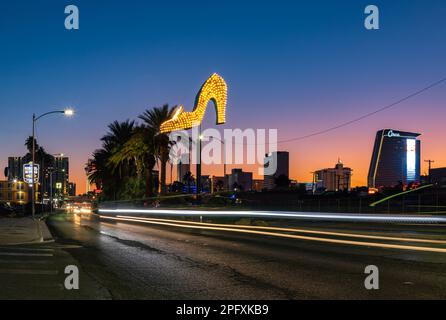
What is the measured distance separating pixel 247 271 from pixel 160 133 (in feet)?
156

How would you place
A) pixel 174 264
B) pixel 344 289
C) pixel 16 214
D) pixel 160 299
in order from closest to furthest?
pixel 160 299
pixel 344 289
pixel 174 264
pixel 16 214

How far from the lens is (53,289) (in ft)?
30.5

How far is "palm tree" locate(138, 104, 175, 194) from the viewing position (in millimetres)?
58781

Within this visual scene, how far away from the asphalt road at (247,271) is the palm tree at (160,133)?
4095 cm

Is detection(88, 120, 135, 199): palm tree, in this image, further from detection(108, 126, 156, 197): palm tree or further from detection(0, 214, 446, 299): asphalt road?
detection(0, 214, 446, 299): asphalt road

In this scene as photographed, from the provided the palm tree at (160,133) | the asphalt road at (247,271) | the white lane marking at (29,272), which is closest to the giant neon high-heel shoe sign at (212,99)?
the palm tree at (160,133)

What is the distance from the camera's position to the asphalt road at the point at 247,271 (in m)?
8.89

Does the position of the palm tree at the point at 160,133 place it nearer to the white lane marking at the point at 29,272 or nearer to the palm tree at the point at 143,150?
the palm tree at the point at 143,150

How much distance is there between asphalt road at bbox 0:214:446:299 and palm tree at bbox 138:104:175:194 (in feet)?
134

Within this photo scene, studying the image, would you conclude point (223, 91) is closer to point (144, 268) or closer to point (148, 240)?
point (148, 240)

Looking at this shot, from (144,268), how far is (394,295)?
233 inches

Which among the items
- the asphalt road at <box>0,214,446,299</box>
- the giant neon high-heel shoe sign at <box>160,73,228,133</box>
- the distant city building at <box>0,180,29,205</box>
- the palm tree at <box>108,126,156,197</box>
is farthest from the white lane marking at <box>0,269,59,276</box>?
the distant city building at <box>0,180,29,205</box>

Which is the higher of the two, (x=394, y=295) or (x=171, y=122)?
(x=171, y=122)
